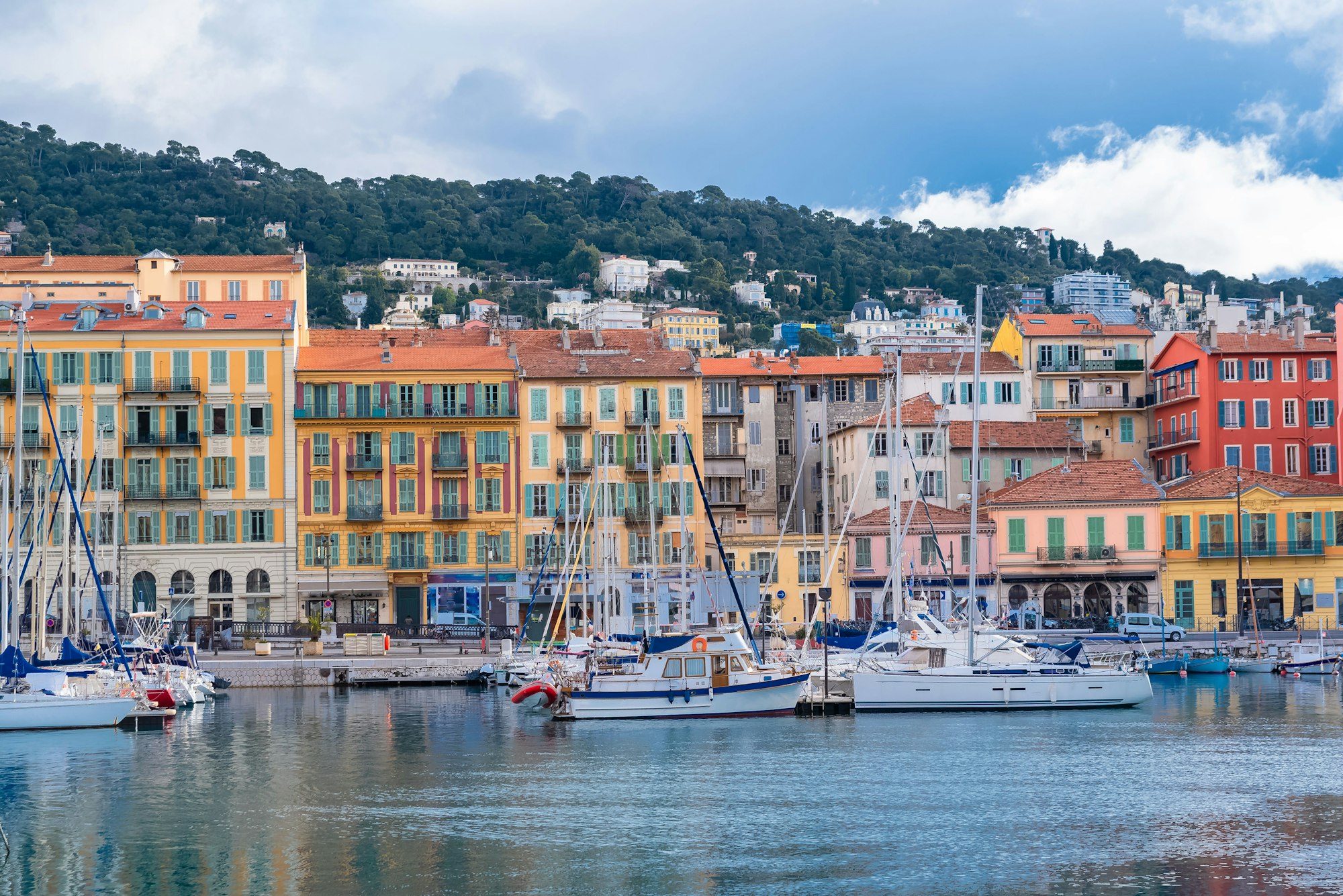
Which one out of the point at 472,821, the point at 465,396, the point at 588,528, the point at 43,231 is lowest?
the point at 472,821

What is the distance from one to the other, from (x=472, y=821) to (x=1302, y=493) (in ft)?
186

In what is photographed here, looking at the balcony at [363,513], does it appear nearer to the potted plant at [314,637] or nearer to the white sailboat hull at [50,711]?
→ the potted plant at [314,637]

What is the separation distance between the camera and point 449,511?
273 feet

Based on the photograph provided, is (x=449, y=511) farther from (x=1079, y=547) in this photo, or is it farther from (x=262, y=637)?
(x=1079, y=547)

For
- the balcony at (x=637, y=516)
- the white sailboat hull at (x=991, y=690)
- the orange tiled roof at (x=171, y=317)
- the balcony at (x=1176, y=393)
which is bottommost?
the white sailboat hull at (x=991, y=690)

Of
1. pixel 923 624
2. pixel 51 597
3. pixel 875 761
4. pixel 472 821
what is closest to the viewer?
pixel 472 821

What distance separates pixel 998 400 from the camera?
95.9 m

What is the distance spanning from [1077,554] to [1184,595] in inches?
215

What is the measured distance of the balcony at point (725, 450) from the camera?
9138 cm

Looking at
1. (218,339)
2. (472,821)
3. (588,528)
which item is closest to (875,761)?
(472,821)

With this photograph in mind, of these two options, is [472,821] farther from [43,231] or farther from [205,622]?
[43,231]

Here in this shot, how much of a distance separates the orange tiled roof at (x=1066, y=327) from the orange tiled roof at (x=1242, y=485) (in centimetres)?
1577

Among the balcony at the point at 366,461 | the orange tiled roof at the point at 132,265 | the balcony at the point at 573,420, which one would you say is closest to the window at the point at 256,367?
the balcony at the point at 366,461

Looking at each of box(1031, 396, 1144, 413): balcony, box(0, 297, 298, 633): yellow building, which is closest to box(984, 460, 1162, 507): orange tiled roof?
box(1031, 396, 1144, 413): balcony
